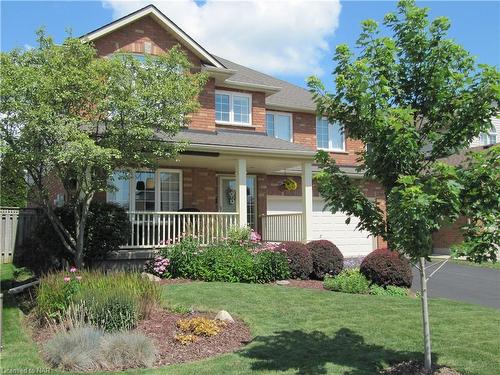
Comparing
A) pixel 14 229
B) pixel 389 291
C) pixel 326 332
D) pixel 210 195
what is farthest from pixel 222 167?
pixel 326 332

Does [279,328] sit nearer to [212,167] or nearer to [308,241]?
[308,241]

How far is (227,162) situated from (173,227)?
10.6 ft

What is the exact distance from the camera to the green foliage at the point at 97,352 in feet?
20.0

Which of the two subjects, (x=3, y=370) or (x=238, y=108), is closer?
(x=3, y=370)

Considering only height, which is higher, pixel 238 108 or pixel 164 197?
pixel 238 108

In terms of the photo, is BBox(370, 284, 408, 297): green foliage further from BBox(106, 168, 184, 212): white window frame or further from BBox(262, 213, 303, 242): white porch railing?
BBox(106, 168, 184, 212): white window frame

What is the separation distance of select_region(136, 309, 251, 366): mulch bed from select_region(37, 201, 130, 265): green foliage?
4.38 meters

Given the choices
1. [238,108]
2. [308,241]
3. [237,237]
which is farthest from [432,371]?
[238,108]

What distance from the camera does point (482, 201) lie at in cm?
516

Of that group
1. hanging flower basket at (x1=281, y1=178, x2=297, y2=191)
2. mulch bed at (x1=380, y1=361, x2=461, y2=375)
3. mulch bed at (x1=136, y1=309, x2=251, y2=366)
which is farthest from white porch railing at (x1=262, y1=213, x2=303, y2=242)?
mulch bed at (x1=380, y1=361, x2=461, y2=375)

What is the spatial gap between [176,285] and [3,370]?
5509 mm

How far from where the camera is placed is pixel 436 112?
571 centimetres

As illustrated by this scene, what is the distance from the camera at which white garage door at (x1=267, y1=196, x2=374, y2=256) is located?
64.5 ft

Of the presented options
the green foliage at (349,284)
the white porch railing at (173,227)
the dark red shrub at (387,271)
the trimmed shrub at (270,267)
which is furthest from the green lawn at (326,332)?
the white porch railing at (173,227)
